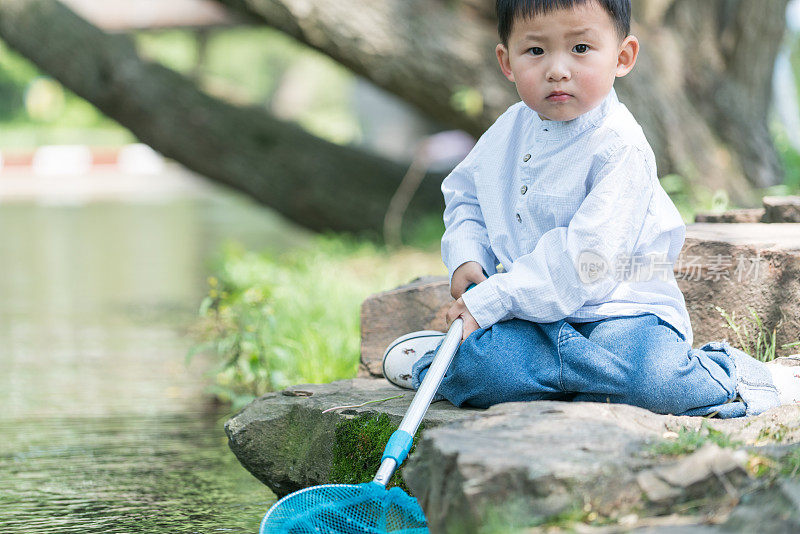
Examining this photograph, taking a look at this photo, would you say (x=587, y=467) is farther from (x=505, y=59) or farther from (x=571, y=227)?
(x=505, y=59)

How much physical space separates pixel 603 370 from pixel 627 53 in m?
0.74

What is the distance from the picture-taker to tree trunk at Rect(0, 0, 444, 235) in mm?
6711

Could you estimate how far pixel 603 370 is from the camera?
2.28m

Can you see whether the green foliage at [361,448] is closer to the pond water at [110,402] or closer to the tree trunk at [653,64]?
the pond water at [110,402]

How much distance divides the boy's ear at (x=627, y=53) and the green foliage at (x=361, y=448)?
0.99 m

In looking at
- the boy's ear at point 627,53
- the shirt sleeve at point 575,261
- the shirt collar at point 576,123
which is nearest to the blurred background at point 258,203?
the shirt sleeve at point 575,261

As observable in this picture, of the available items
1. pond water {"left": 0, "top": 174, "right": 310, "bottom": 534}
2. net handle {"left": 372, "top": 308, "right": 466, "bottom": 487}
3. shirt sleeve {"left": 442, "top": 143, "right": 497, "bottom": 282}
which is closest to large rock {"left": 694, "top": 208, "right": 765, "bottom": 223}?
shirt sleeve {"left": 442, "top": 143, "right": 497, "bottom": 282}

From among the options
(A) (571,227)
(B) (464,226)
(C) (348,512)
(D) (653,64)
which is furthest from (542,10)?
(D) (653,64)

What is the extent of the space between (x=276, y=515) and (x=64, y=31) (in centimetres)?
541

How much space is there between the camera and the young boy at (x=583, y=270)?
2299mm

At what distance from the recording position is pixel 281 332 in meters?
4.32

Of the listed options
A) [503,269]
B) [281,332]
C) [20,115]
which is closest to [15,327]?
[281,332]

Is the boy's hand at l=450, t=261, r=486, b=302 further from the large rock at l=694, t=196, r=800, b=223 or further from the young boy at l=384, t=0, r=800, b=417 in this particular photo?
the large rock at l=694, t=196, r=800, b=223

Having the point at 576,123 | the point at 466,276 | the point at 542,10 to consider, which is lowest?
the point at 466,276
